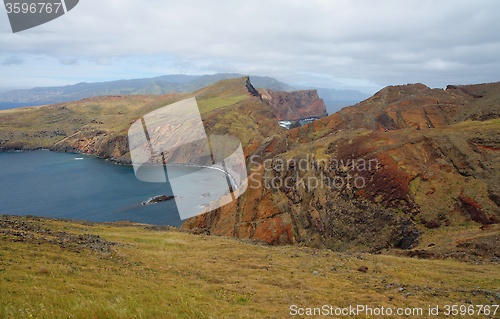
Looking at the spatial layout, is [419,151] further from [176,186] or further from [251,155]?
[176,186]

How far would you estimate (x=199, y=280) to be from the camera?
2311 cm

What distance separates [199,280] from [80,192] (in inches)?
4781

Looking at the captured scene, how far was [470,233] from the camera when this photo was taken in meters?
40.9

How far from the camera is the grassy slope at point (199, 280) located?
14922 mm

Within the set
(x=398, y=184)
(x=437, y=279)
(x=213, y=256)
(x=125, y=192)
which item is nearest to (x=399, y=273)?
(x=437, y=279)

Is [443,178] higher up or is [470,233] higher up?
[443,178]

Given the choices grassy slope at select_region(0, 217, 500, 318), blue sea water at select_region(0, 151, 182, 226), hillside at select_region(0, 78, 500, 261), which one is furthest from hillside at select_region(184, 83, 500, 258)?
blue sea water at select_region(0, 151, 182, 226)

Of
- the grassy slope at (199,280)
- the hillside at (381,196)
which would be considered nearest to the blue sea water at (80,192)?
the hillside at (381,196)

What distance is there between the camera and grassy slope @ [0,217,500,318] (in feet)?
49.0

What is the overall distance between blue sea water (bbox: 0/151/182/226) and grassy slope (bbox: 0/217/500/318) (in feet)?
226

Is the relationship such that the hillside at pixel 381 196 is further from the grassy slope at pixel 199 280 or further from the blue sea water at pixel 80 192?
the blue sea water at pixel 80 192

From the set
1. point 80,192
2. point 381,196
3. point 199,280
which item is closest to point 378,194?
point 381,196

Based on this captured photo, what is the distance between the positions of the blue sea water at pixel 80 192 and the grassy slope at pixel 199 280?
68.8 meters

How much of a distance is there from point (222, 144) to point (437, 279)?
155529mm
